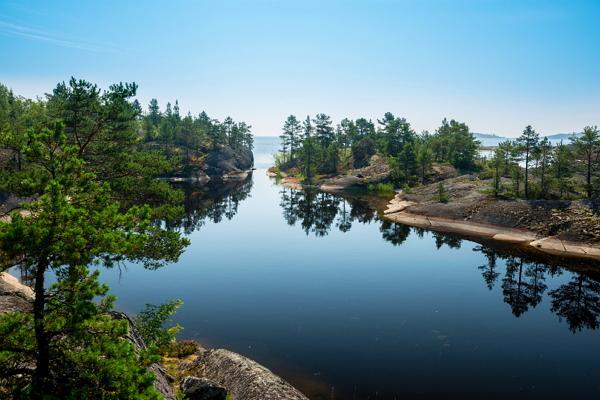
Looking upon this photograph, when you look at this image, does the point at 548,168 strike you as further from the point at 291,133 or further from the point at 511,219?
the point at 291,133

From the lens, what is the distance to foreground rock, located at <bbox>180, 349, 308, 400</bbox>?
17.8 m

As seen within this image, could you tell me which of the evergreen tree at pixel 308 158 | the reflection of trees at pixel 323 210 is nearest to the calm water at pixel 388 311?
the reflection of trees at pixel 323 210

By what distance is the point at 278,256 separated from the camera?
1921 inches

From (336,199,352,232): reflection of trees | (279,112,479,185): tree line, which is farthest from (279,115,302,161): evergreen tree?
(336,199,352,232): reflection of trees

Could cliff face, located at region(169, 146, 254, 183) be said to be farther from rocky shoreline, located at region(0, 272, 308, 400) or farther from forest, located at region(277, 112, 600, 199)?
rocky shoreline, located at region(0, 272, 308, 400)

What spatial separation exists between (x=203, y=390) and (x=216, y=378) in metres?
2.05

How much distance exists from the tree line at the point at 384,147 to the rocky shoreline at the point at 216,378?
9222 centimetres

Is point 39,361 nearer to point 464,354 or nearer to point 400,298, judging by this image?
point 464,354

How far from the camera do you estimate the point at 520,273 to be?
42531 millimetres

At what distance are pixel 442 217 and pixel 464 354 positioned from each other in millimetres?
44680

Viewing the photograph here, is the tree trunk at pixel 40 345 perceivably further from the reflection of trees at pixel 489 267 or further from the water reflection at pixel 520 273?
the reflection of trees at pixel 489 267

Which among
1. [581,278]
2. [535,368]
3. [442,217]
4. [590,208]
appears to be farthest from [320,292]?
[590,208]

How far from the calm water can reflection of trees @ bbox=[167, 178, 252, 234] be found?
8.41 m

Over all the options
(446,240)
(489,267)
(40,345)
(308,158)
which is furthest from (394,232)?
(308,158)
